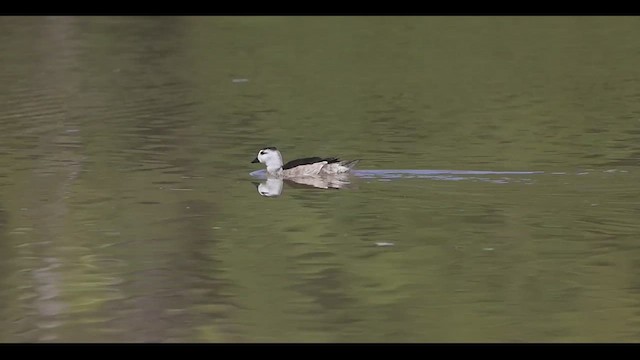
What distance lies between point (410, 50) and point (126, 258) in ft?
63.1

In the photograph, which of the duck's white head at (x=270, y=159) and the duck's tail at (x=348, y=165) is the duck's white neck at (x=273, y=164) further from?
the duck's tail at (x=348, y=165)

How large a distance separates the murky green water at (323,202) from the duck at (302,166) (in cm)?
28

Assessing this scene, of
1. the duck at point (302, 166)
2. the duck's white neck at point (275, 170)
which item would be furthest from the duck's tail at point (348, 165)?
the duck's white neck at point (275, 170)

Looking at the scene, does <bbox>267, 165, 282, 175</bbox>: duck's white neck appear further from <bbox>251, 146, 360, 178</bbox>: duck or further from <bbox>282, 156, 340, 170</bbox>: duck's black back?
<bbox>282, 156, 340, 170</bbox>: duck's black back

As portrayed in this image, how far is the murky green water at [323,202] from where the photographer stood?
36.7ft

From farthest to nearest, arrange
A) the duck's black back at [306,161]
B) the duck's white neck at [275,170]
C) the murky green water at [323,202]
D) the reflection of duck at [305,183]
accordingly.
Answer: the duck's white neck at [275,170] < the duck's black back at [306,161] < the reflection of duck at [305,183] < the murky green water at [323,202]

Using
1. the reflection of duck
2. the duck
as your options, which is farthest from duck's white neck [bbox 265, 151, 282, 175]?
the reflection of duck

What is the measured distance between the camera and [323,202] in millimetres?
15664

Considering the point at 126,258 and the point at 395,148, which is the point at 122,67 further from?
the point at 126,258

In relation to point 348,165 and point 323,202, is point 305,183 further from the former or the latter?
point 323,202

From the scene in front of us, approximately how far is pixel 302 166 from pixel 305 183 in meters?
0.20

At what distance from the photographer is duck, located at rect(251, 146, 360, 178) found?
16.9m

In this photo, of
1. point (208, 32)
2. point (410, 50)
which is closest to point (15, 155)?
point (410, 50)

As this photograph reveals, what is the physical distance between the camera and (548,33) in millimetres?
34469
